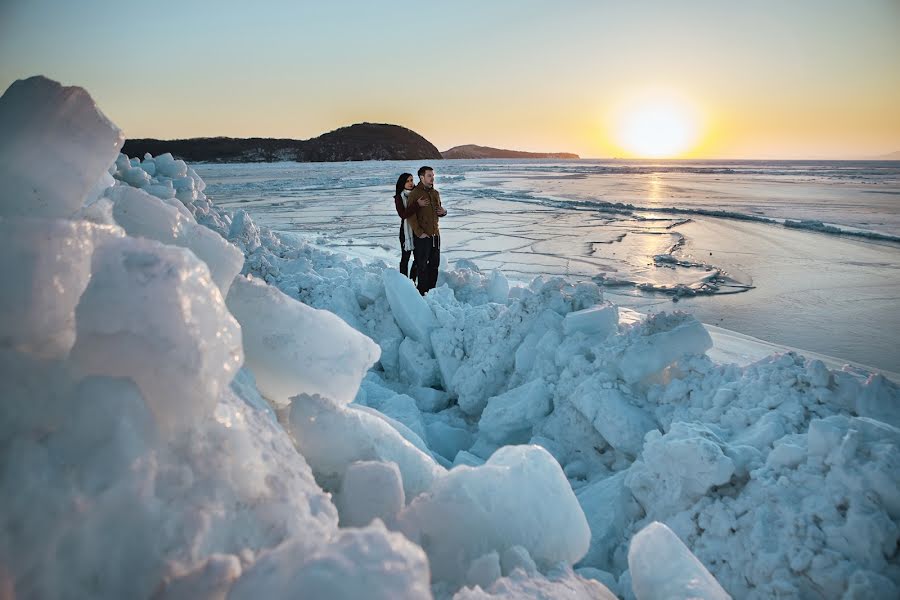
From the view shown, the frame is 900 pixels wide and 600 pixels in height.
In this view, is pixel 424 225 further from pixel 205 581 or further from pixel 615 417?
pixel 205 581

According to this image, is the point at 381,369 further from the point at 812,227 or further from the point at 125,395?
the point at 812,227

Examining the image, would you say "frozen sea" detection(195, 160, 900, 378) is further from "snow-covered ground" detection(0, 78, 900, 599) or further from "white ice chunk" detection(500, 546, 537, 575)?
"white ice chunk" detection(500, 546, 537, 575)

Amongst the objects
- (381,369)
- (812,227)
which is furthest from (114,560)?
(812,227)

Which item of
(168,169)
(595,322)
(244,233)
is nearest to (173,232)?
(595,322)

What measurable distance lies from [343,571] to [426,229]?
16.1 ft

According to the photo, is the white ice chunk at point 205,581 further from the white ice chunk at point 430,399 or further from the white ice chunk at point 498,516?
the white ice chunk at point 430,399

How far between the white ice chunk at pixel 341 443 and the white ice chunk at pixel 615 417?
1.36 metres

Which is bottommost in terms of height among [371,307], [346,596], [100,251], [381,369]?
[381,369]

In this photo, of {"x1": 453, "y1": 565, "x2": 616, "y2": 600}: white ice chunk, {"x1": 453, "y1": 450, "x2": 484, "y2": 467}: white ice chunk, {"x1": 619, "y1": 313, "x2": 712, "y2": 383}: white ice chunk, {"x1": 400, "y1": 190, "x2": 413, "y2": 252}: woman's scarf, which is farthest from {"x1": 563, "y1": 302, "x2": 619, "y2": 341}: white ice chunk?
{"x1": 400, "y1": 190, "x2": 413, "y2": 252}: woman's scarf

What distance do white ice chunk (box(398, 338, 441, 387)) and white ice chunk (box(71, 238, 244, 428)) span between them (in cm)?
308

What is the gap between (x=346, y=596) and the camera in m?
0.77

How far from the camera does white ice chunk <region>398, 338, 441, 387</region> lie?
4.04 meters

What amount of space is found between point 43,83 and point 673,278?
6411 mm

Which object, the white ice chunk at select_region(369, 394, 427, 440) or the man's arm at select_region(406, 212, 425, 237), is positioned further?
the man's arm at select_region(406, 212, 425, 237)
